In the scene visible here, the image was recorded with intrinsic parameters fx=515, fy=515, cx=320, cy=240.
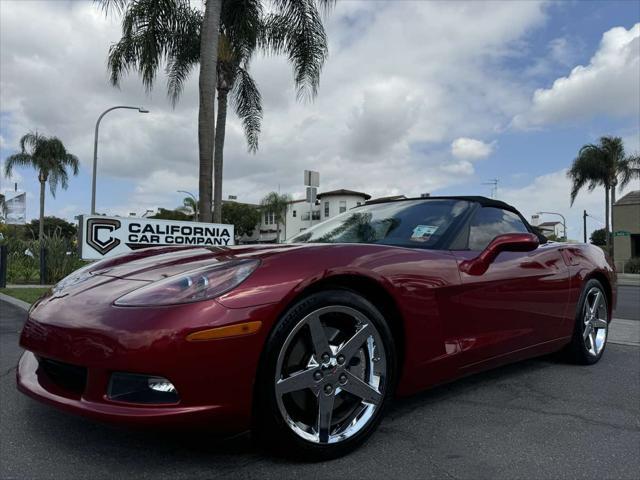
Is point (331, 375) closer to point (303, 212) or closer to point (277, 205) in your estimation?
point (277, 205)

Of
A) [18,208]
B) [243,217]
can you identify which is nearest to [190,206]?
[243,217]

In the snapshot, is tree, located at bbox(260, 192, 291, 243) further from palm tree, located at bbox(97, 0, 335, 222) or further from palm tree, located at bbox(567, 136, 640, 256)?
palm tree, located at bbox(97, 0, 335, 222)

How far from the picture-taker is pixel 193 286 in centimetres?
208

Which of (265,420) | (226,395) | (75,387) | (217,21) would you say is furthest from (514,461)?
(217,21)

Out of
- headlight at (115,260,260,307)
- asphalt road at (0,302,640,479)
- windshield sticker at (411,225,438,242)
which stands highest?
windshield sticker at (411,225,438,242)

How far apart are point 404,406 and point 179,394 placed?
1505 mm

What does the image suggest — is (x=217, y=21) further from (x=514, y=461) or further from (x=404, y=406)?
(x=514, y=461)

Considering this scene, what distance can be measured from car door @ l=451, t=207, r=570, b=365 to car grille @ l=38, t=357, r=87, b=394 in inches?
69.7

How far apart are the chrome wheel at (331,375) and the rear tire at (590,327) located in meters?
2.25

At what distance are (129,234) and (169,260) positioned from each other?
19.2 ft

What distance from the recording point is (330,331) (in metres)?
2.31

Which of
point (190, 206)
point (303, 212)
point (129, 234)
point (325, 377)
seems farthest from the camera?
point (303, 212)

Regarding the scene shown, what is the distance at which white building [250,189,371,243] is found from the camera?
64.9m

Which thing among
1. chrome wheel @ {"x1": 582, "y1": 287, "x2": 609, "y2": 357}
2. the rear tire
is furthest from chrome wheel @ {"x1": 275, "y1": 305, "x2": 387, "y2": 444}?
chrome wheel @ {"x1": 582, "y1": 287, "x2": 609, "y2": 357}
